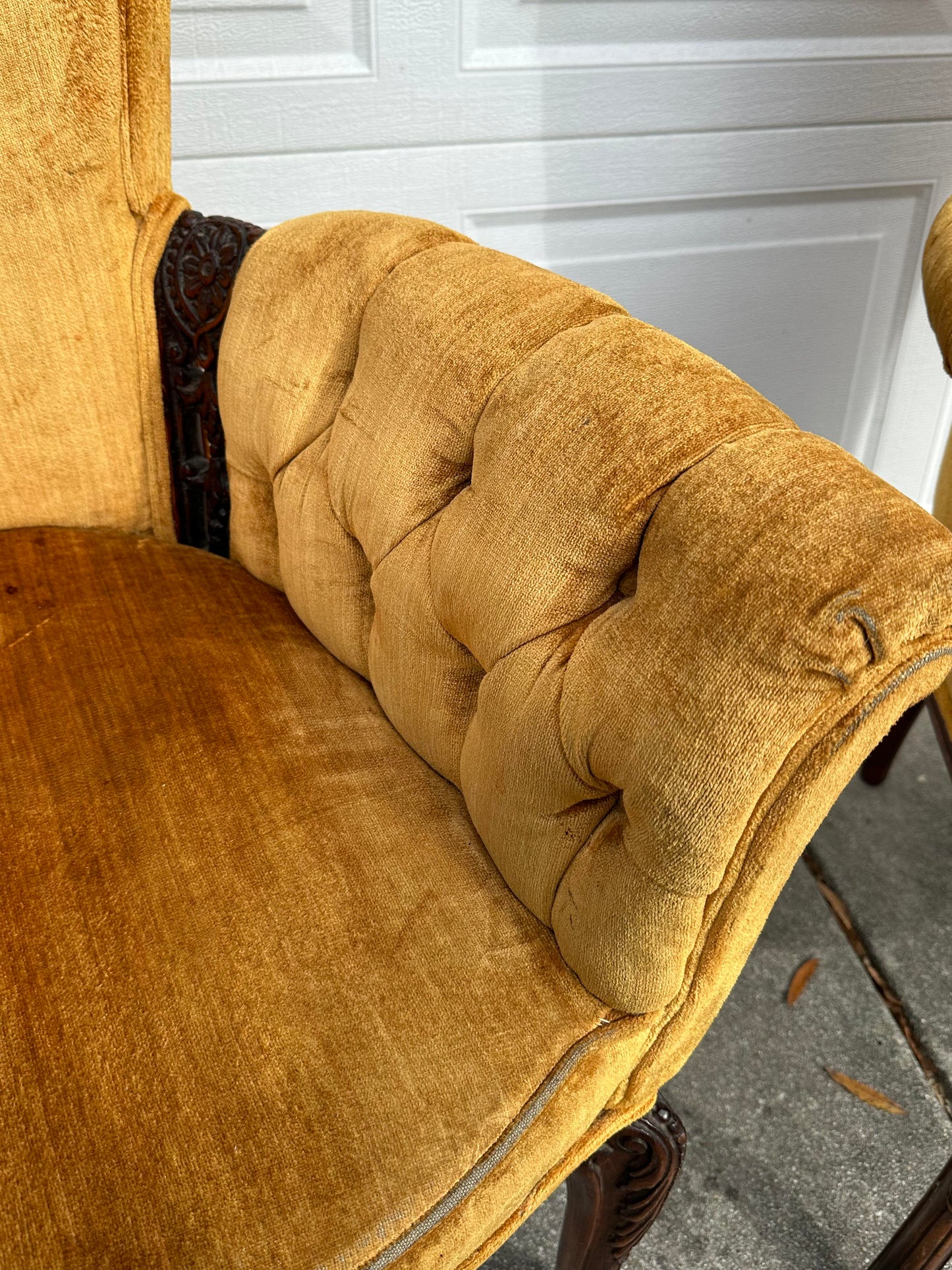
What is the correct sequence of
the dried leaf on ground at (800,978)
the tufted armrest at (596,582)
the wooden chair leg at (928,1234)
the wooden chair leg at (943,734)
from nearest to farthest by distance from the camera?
the tufted armrest at (596,582) → the wooden chair leg at (928,1234) → the wooden chair leg at (943,734) → the dried leaf on ground at (800,978)

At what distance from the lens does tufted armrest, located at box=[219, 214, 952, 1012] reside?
0.41 metres

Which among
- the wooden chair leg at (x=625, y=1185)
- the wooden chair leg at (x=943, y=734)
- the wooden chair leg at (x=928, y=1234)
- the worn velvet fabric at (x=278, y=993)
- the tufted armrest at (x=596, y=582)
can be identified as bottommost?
the wooden chair leg at (x=928, y=1234)

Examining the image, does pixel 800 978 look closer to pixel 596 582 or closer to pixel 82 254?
pixel 596 582

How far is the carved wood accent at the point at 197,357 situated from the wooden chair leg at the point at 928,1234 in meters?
0.77

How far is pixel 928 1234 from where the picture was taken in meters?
0.72

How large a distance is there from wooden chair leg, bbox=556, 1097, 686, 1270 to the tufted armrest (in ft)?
0.42

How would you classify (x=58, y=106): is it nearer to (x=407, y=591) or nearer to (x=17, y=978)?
(x=407, y=591)

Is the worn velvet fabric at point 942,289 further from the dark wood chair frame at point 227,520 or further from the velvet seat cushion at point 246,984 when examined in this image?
the velvet seat cushion at point 246,984

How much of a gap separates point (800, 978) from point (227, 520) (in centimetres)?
75

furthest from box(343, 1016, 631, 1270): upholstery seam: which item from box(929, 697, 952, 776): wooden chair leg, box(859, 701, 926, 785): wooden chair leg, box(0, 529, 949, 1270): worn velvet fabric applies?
box(859, 701, 926, 785): wooden chair leg

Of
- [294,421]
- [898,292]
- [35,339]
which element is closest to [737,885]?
[294,421]

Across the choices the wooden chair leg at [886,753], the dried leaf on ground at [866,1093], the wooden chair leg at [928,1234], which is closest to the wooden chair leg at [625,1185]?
the wooden chair leg at [928,1234]

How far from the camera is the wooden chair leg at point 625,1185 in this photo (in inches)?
23.2

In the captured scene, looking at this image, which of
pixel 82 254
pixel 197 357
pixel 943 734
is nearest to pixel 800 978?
pixel 943 734
